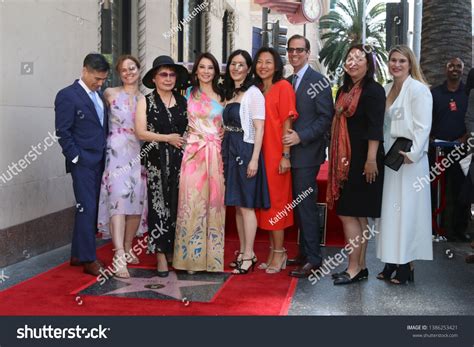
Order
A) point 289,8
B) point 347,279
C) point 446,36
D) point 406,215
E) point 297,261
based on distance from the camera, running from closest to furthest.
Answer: point 406,215 → point 347,279 → point 297,261 → point 446,36 → point 289,8

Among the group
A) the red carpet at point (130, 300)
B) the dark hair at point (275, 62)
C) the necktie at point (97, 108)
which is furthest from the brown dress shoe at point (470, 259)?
the necktie at point (97, 108)

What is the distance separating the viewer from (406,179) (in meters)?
5.04

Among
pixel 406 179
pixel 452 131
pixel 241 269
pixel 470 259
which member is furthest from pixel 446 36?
pixel 241 269

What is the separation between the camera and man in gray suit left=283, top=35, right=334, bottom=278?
5246mm

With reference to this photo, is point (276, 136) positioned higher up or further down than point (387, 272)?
higher up

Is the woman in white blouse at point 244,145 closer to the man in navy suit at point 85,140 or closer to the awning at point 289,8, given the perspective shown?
the man in navy suit at point 85,140

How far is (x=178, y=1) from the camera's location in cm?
1153

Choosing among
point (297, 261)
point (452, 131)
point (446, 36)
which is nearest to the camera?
point (297, 261)

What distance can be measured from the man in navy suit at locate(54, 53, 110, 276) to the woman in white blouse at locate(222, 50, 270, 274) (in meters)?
1.05

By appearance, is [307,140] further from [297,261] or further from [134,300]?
[134,300]

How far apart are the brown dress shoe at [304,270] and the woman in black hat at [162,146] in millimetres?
1067

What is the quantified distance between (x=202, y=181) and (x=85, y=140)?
1016mm
